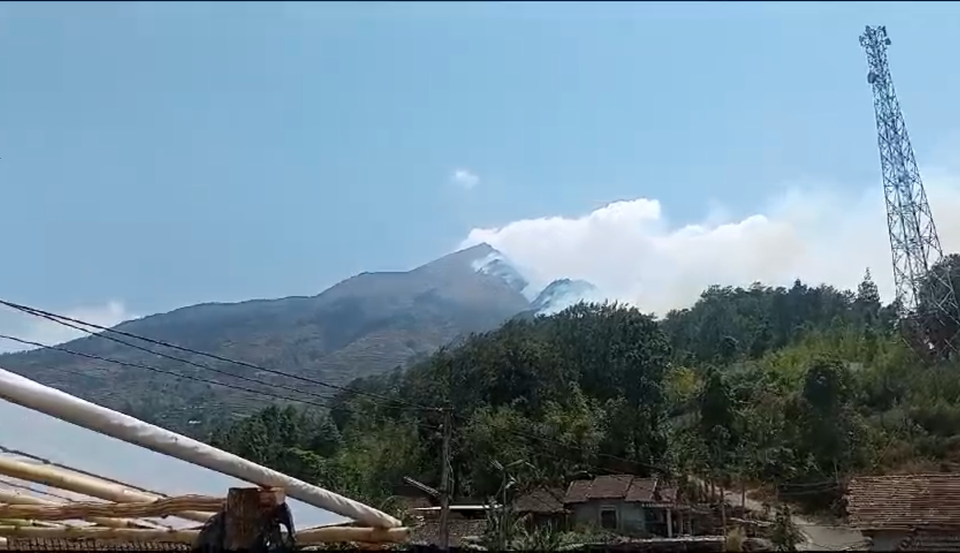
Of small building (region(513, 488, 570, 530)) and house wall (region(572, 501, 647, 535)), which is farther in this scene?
small building (region(513, 488, 570, 530))

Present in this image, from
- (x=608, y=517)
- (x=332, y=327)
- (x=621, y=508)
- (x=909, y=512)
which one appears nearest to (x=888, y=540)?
(x=909, y=512)

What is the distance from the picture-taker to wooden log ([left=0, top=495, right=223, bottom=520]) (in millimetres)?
3000

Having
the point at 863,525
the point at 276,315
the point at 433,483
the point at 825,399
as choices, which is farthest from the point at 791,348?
the point at 276,315

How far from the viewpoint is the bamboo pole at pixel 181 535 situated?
3.11 m

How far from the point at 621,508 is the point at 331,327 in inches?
2896

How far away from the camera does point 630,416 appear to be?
2525 cm

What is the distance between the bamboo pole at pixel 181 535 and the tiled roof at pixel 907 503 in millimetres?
10852

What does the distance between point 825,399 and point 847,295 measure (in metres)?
16.9

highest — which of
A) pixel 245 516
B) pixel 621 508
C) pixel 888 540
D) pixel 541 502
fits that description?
pixel 245 516

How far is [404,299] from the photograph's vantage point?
332ft

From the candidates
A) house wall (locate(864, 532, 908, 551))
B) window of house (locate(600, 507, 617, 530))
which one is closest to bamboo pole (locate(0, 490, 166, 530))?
house wall (locate(864, 532, 908, 551))

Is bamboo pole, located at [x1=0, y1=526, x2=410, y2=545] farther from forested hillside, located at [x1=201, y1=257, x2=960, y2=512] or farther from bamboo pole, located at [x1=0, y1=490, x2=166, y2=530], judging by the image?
forested hillside, located at [x1=201, y1=257, x2=960, y2=512]

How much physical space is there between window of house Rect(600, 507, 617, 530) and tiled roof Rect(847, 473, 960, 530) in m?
7.17

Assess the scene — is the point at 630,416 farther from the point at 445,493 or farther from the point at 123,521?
the point at 123,521
